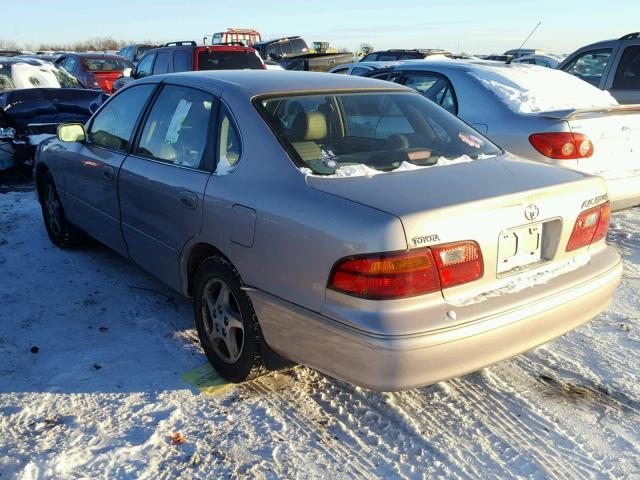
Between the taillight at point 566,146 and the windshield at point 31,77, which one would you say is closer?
the taillight at point 566,146

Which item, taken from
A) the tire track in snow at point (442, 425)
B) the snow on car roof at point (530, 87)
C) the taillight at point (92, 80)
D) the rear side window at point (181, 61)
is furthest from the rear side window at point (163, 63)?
the tire track in snow at point (442, 425)

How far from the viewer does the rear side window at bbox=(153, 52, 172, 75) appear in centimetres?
1212

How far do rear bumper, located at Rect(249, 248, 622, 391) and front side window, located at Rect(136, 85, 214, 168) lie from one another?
999 mm

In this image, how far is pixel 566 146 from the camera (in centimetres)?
464

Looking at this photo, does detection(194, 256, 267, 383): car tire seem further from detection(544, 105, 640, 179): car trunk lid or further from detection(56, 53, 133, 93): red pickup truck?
detection(56, 53, 133, 93): red pickup truck

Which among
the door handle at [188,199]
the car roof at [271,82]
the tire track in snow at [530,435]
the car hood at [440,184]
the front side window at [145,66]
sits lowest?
the tire track in snow at [530,435]

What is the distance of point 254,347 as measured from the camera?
9.61 ft

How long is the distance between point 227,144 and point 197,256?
64 centimetres

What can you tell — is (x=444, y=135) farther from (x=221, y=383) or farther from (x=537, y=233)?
(x=221, y=383)

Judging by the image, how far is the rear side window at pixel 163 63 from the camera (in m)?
12.1

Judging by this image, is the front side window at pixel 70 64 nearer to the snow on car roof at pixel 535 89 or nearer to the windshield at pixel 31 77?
the windshield at pixel 31 77

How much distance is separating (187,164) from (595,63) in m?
6.94

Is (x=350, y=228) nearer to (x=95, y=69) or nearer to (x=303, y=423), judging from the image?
(x=303, y=423)

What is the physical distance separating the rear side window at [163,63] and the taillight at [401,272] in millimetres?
10634
